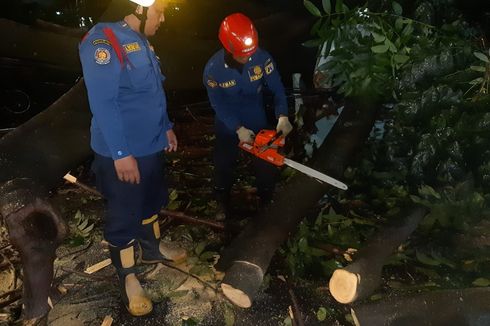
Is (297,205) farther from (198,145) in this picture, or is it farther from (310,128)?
(198,145)

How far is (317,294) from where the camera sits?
2.72m

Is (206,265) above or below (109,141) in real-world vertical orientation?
below

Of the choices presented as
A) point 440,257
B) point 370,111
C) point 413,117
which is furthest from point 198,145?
point 440,257

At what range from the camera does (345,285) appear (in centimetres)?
226

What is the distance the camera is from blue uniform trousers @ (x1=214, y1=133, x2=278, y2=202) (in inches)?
134

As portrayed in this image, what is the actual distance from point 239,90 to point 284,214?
3.63 ft

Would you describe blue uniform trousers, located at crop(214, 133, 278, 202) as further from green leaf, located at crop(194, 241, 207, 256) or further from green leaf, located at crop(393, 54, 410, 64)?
green leaf, located at crop(393, 54, 410, 64)

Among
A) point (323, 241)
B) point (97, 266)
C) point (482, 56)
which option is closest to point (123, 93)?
point (97, 266)

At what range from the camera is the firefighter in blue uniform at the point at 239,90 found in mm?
2932

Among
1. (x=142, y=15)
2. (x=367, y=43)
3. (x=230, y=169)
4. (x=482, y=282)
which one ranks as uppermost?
(x=142, y=15)

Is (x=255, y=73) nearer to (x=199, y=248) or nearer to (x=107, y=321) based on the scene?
(x=199, y=248)

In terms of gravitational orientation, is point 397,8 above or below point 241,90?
above

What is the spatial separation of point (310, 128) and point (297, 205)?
1660mm

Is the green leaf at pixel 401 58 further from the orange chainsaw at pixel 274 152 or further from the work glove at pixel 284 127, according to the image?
the orange chainsaw at pixel 274 152
